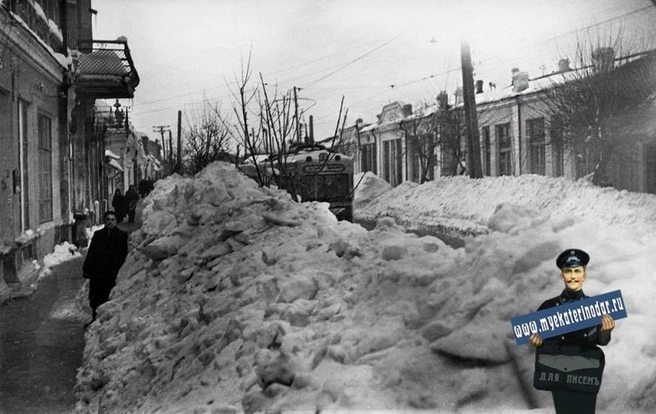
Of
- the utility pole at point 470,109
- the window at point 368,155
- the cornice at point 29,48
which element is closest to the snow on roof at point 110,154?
the window at point 368,155

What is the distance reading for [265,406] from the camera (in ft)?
11.8

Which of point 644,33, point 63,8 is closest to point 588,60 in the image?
point 644,33

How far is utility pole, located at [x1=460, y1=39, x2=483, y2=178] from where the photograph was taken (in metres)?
7.06

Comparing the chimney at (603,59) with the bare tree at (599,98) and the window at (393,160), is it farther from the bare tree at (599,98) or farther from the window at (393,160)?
the window at (393,160)

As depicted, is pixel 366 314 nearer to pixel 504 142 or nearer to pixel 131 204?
pixel 504 142

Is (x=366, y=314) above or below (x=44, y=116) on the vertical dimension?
below

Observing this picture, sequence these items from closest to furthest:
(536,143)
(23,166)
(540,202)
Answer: (540,202) < (536,143) < (23,166)

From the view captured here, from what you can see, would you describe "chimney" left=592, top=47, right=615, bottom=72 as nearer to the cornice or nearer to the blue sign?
the blue sign

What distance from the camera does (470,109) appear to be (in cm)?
786

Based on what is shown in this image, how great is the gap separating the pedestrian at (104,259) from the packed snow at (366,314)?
634 millimetres

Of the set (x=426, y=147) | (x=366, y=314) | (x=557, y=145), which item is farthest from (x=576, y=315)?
(x=426, y=147)

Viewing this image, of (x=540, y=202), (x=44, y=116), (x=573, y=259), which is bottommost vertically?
(x=573, y=259)

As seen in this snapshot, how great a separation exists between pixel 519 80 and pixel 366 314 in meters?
9.65

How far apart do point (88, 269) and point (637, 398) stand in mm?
6312
